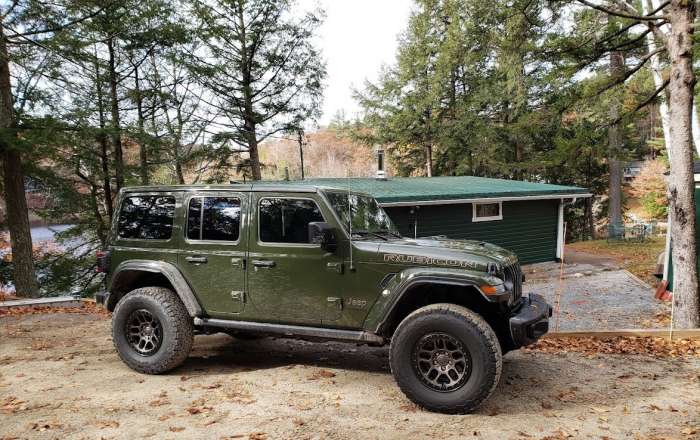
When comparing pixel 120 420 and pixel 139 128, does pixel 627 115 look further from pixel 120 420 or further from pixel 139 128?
pixel 139 128

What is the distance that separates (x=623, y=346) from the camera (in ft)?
20.7

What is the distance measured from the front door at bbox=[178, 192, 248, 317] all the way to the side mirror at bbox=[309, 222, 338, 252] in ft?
3.08

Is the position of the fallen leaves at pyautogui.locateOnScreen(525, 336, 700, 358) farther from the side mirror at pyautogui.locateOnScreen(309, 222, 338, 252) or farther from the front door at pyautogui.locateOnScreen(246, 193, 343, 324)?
the side mirror at pyautogui.locateOnScreen(309, 222, 338, 252)

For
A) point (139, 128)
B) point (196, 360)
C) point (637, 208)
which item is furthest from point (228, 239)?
point (637, 208)

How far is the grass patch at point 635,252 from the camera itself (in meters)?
15.3

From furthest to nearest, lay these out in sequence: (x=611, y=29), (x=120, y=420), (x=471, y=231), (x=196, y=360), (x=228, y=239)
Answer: (x=471, y=231) → (x=611, y=29) → (x=196, y=360) → (x=228, y=239) → (x=120, y=420)

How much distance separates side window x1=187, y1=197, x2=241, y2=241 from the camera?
5.21 meters

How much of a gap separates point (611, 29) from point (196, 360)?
31.8ft

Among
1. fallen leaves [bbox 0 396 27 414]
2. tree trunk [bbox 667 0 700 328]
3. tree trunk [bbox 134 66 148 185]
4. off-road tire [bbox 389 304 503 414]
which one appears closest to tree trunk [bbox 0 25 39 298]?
tree trunk [bbox 134 66 148 185]

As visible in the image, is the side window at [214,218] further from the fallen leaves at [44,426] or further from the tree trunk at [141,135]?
the tree trunk at [141,135]

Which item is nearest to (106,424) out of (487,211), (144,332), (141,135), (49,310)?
(144,332)

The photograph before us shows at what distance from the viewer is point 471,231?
15742mm

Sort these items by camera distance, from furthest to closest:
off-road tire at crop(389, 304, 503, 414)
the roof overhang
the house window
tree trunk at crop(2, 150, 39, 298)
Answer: the house window → the roof overhang → tree trunk at crop(2, 150, 39, 298) → off-road tire at crop(389, 304, 503, 414)

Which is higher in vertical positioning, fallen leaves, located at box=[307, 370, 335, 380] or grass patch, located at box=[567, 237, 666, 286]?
fallen leaves, located at box=[307, 370, 335, 380]
